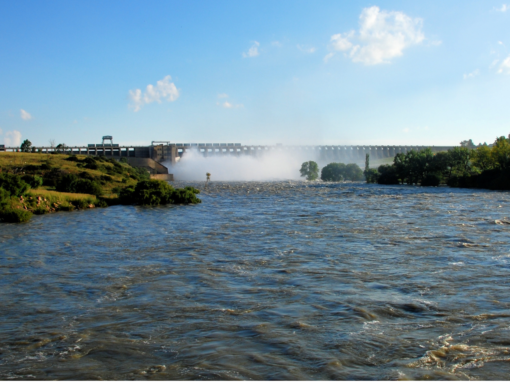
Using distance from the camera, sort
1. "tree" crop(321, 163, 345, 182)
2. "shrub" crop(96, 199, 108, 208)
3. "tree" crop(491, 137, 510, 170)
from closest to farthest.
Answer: "shrub" crop(96, 199, 108, 208)
"tree" crop(491, 137, 510, 170)
"tree" crop(321, 163, 345, 182)

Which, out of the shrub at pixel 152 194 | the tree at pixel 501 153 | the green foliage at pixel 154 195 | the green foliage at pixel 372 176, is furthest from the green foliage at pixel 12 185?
the green foliage at pixel 372 176

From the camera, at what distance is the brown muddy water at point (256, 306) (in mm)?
8242

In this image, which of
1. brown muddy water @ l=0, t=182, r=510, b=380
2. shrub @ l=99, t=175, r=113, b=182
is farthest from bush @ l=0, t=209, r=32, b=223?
shrub @ l=99, t=175, r=113, b=182

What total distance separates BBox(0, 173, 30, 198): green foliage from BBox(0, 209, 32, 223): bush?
3038mm

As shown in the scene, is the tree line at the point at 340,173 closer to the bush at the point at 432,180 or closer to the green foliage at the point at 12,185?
the bush at the point at 432,180

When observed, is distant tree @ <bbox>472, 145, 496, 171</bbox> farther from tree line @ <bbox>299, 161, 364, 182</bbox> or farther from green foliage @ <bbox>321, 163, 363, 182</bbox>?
green foliage @ <bbox>321, 163, 363, 182</bbox>

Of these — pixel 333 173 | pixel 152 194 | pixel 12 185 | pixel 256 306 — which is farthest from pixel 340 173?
pixel 256 306

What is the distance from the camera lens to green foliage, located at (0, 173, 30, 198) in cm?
3233

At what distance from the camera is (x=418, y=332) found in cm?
966

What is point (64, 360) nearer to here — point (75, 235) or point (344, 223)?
point (75, 235)

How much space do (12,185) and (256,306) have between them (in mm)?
27460

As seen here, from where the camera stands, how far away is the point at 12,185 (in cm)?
3253

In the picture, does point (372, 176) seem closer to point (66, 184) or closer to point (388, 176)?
point (388, 176)

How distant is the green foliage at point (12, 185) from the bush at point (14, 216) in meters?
3.04
